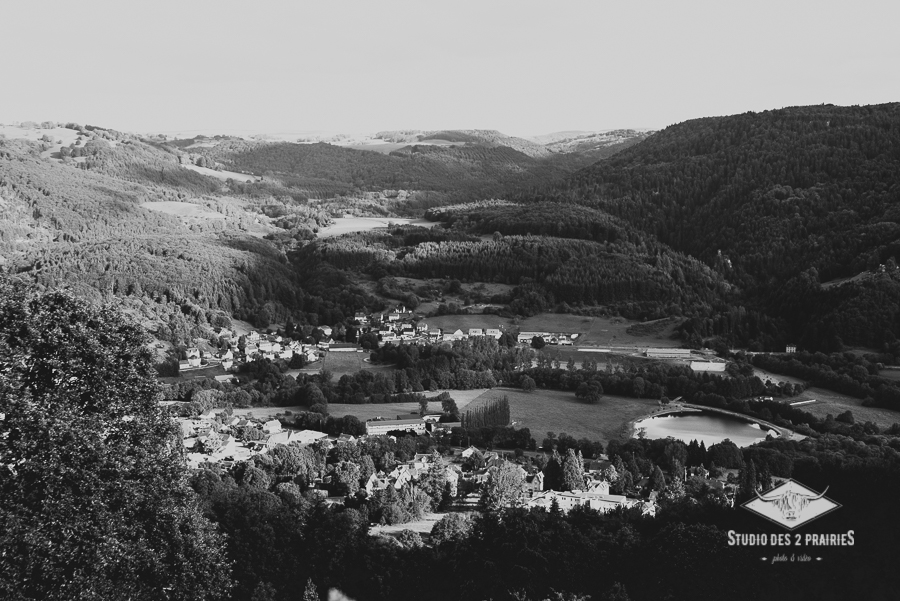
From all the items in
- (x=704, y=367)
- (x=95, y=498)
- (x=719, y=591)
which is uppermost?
(x=95, y=498)

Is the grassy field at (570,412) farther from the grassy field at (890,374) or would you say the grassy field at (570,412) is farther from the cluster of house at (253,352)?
the cluster of house at (253,352)

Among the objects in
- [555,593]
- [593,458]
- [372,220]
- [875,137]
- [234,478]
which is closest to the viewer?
[555,593]

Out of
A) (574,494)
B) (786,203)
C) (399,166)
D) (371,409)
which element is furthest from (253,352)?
(399,166)

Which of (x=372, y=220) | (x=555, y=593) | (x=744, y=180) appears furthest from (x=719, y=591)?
(x=372, y=220)

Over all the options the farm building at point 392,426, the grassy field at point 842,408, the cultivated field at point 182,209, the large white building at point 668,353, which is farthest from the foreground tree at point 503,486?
the cultivated field at point 182,209

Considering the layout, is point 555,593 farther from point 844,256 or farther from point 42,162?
point 42,162

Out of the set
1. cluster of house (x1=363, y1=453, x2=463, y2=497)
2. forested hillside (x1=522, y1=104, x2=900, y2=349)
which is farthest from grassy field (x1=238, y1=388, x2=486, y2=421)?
forested hillside (x1=522, y1=104, x2=900, y2=349)

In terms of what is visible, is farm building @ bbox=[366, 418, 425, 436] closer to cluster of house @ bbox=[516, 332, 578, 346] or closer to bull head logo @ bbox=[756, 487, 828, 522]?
cluster of house @ bbox=[516, 332, 578, 346]

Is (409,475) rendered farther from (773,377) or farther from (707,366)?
(773,377)
